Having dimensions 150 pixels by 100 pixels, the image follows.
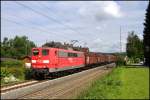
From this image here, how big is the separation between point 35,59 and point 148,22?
45782 millimetres

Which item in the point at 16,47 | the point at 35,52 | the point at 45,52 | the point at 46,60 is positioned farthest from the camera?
the point at 16,47

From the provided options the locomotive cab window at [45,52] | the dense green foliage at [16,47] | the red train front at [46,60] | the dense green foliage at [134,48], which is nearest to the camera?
the red train front at [46,60]

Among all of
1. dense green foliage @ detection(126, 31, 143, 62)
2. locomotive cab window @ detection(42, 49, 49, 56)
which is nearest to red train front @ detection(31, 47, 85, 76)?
locomotive cab window @ detection(42, 49, 49, 56)

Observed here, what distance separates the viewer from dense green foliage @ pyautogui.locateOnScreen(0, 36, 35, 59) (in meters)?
155

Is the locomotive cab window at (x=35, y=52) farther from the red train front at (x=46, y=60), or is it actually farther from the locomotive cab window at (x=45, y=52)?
the locomotive cab window at (x=45, y=52)

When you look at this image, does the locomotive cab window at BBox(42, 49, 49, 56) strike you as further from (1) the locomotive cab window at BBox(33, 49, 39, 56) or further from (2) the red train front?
(1) the locomotive cab window at BBox(33, 49, 39, 56)

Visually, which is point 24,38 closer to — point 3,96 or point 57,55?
point 57,55

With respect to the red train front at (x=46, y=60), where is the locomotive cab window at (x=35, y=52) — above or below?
above

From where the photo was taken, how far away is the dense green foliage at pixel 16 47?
155 metres

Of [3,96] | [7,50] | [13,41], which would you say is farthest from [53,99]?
[13,41]

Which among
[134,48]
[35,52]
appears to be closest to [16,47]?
[134,48]

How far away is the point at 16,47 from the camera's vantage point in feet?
560

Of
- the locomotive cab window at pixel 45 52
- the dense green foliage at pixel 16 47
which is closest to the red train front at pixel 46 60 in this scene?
the locomotive cab window at pixel 45 52

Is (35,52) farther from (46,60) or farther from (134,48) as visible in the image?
(134,48)
